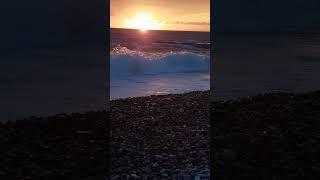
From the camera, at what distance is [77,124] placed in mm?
8016

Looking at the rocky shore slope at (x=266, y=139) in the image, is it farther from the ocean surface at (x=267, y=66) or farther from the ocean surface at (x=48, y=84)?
the ocean surface at (x=48, y=84)

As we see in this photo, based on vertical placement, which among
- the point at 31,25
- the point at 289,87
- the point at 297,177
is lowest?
the point at 297,177

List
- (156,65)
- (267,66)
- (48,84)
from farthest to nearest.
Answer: (156,65), (267,66), (48,84)

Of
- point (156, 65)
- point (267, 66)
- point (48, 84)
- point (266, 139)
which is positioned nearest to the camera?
point (266, 139)

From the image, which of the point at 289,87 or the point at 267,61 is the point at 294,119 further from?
the point at 267,61

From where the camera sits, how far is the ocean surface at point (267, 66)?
525 inches

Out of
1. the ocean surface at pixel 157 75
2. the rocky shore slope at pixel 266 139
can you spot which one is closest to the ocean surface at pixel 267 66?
the ocean surface at pixel 157 75

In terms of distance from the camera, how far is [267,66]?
729 inches

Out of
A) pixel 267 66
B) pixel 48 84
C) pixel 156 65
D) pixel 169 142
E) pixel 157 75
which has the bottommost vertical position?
pixel 169 142

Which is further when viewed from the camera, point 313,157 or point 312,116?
point 312,116

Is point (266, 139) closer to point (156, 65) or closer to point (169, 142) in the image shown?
point (169, 142)

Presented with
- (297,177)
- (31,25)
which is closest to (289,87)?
(297,177)

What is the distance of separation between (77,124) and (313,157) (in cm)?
386

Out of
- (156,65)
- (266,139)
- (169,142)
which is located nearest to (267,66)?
(156,65)
